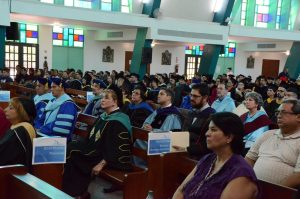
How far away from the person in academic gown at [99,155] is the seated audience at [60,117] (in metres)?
0.83

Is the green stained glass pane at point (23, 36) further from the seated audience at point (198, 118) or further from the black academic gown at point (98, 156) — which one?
the seated audience at point (198, 118)

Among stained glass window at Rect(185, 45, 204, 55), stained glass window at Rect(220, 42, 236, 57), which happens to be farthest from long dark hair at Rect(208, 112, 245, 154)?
stained glass window at Rect(220, 42, 236, 57)

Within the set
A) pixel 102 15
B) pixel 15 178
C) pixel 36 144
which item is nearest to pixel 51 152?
pixel 36 144

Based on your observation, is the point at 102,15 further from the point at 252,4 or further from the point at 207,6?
the point at 252,4

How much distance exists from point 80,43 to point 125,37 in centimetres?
341

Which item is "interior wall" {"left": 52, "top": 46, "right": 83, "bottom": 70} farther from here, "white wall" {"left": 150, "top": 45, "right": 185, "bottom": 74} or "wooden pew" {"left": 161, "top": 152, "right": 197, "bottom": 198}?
"wooden pew" {"left": 161, "top": 152, "right": 197, "bottom": 198}

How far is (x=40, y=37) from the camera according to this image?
18.4 metres

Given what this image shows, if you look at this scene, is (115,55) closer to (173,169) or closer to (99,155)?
(99,155)

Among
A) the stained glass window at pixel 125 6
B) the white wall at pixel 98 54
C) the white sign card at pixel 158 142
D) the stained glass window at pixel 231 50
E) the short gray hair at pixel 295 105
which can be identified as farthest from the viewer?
the stained glass window at pixel 231 50

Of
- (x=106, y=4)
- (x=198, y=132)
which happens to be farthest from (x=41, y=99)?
(x=106, y=4)

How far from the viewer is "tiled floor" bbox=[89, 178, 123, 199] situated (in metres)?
4.78

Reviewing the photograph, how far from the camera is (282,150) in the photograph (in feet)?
10.3

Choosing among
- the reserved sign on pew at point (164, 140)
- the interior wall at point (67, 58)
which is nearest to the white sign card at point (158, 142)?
the reserved sign on pew at point (164, 140)

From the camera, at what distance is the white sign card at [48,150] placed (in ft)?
11.5
